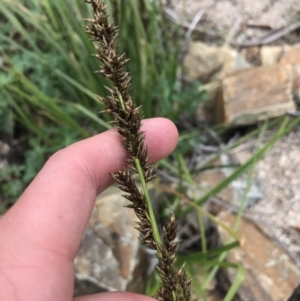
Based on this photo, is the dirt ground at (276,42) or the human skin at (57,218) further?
the dirt ground at (276,42)

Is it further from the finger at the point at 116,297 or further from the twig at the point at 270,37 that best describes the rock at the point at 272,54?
the finger at the point at 116,297

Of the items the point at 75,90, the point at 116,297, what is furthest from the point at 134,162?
the point at 75,90

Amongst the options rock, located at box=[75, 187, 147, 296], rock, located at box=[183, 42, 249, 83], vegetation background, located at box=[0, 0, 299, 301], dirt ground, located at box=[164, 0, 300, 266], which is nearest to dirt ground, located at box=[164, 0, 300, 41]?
dirt ground, located at box=[164, 0, 300, 266]

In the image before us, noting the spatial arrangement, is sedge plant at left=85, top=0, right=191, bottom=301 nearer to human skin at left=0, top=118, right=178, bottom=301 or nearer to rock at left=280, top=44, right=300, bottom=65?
human skin at left=0, top=118, right=178, bottom=301

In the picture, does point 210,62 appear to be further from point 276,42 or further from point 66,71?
point 66,71

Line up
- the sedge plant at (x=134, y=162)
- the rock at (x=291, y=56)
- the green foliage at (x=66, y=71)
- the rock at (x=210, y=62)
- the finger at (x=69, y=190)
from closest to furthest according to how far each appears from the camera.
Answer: the sedge plant at (x=134, y=162) → the finger at (x=69, y=190) → the green foliage at (x=66, y=71) → the rock at (x=291, y=56) → the rock at (x=210, y=62)

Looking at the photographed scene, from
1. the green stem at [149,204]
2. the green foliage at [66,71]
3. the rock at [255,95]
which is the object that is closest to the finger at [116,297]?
the green stem at [149,204]

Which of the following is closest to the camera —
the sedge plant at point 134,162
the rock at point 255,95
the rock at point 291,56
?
the sedge plant at point 134,162
